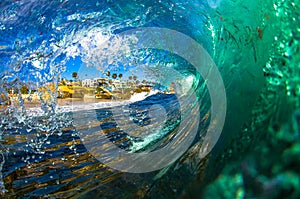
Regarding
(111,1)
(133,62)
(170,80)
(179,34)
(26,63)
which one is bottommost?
(170,80)

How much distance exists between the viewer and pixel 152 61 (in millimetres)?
8141

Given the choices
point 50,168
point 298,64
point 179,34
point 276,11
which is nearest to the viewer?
point 298,64

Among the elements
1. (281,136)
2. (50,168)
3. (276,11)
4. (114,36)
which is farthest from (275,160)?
(114,36)

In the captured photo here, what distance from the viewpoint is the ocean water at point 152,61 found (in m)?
2.22

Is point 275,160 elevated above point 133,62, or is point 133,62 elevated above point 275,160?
point 275,160

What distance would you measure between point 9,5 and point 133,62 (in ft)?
13.7

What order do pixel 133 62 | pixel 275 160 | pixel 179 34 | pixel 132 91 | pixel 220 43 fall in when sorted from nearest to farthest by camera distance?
1. pixel 275 160
2. pixel 220 43
3. pixel 179 34
4. pixel 133 62
5. pixel 132 91

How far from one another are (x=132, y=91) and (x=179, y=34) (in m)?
8.07

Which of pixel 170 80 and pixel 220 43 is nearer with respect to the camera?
pixel 220 43

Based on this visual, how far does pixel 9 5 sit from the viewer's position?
4.55 metres

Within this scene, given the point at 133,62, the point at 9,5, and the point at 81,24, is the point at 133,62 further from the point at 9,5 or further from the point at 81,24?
the point at 9,5

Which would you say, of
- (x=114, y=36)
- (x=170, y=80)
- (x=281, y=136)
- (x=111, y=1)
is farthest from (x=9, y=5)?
(x=170, y=80)

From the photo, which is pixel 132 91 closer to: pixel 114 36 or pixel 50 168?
pixel 114 36

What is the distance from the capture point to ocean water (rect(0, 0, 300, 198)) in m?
2.22
